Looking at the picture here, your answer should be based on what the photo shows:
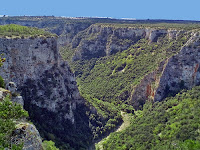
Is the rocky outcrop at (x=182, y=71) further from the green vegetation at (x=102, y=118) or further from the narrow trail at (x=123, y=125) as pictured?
the green vegetation at (x=102, y=118)

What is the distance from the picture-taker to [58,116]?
53875 mm

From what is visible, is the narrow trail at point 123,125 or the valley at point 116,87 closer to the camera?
the valley at point 116,87

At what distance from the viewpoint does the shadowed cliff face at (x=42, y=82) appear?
4816 cm

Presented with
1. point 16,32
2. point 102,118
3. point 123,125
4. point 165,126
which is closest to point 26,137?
point 16,32

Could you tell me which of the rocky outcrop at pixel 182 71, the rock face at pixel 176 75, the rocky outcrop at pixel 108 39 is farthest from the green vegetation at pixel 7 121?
the rocky outcrop at pixel 108 39

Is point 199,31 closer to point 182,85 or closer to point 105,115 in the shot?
point 182,85

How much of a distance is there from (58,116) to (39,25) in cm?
10859

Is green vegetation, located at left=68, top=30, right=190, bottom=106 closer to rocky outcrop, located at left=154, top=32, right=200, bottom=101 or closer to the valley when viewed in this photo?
the valley

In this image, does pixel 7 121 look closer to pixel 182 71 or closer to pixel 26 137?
pixel 26 137

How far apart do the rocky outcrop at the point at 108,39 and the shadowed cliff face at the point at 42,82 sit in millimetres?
43155

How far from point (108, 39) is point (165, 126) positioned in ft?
195

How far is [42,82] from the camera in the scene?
53031mm

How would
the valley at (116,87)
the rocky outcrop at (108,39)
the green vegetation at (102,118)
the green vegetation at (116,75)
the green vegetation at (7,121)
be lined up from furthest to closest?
the rocky outcrop at (108,39) → the green vegetation at (116,75) → the green vegetation at (102,118) → the valley at (116,87) → the green vegetation at (7,121)

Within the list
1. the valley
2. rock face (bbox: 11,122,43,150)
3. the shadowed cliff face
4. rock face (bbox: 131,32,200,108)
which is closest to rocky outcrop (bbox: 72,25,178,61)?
the valley
